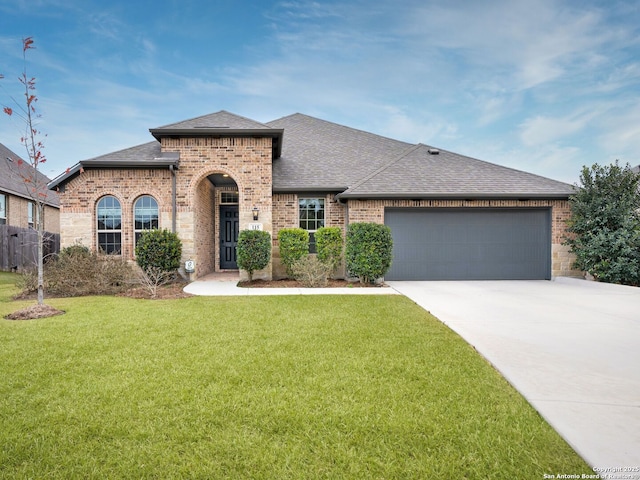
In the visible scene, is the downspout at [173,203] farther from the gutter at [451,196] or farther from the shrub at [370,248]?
the shrub at [370,248]

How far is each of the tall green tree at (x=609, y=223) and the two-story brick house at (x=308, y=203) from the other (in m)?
0.73

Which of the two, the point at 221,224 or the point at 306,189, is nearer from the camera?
the point at 306,189

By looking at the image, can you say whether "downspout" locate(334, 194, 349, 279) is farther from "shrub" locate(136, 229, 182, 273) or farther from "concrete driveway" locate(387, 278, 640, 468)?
"shrub" locate(136, 229, 182, 273)

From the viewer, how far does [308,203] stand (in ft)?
36.2

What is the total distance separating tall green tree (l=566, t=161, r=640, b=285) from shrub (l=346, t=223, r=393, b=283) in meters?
6.55

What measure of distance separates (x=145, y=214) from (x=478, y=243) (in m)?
11.8

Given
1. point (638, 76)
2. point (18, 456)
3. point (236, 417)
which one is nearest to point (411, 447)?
point (236, 417)

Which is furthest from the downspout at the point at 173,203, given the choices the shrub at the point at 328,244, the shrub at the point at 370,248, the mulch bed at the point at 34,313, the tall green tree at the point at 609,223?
the tall green tree at the point at 609,223

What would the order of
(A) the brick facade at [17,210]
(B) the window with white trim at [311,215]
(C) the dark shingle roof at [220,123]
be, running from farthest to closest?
(A) the brick facade at [17,210] < (B) the window with white trim at [311,215] < (C) the dark shingle roof at [220,123]

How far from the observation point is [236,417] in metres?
2.35

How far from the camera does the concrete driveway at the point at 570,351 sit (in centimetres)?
222

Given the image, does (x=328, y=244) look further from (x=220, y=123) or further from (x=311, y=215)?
(x=220, y=123)

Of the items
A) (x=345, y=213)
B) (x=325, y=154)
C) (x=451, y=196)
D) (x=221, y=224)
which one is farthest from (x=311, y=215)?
(x=451, y=196)

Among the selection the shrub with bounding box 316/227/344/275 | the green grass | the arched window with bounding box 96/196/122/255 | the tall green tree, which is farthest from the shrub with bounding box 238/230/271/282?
the tall green tree
